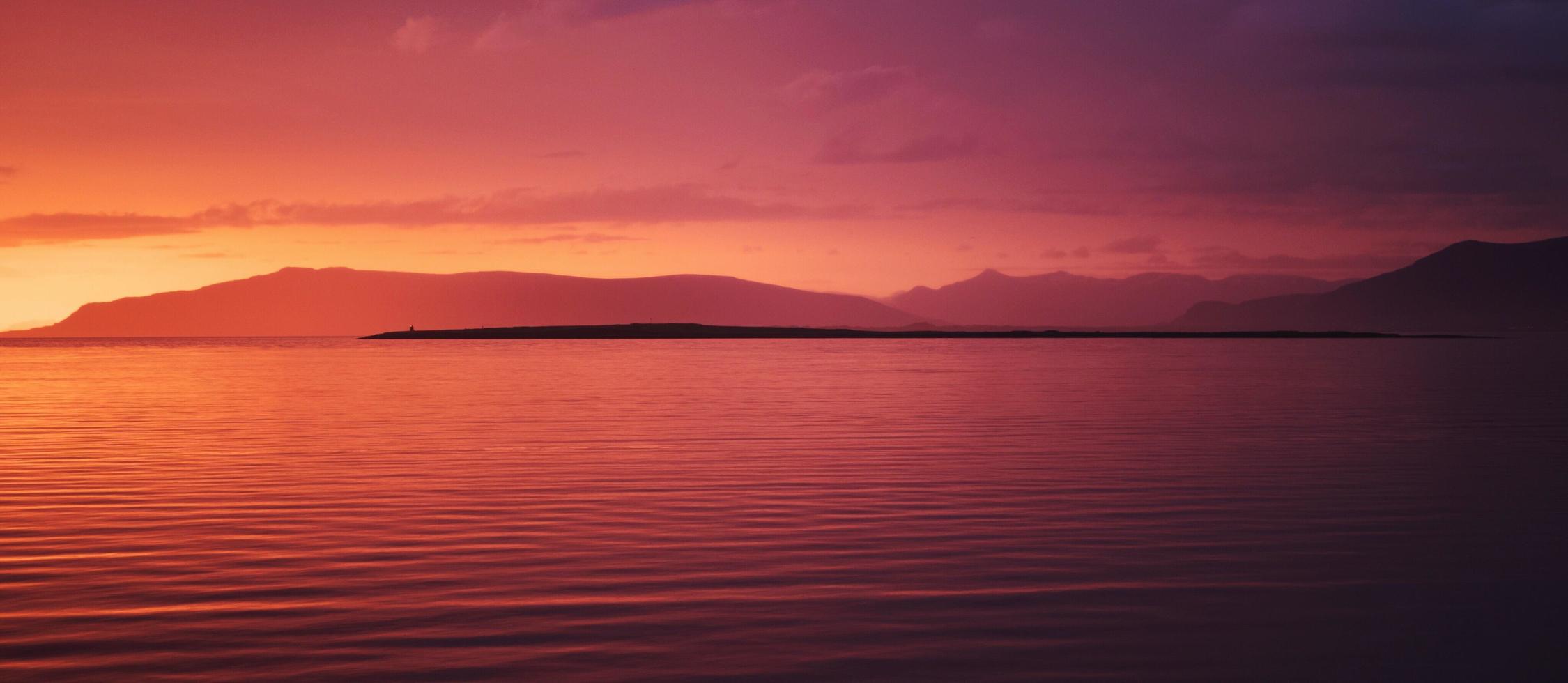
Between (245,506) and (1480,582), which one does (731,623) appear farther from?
(245,506)

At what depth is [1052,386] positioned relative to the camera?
4606 cm

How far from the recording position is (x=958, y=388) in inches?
1734

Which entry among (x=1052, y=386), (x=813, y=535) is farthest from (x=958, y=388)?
(x=813, y=535)

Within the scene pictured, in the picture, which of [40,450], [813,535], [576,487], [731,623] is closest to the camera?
[731,623]

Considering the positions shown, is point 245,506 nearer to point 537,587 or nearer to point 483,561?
point 483,561

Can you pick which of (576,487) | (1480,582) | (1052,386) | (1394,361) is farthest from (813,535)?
(1394,361)

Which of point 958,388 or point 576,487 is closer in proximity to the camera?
point 576,487

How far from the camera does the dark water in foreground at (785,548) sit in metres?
8.45

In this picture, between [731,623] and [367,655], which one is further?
[731,623]

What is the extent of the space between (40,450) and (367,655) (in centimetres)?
1868

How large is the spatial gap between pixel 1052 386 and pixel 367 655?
131ft

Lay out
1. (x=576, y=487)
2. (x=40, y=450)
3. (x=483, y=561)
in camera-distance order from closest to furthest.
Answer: (x=483, y=561)
(x=576, y=487)
(x=40, y=450)

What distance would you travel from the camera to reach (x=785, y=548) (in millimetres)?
12414

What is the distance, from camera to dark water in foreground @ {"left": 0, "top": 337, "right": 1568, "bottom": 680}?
8.45m
